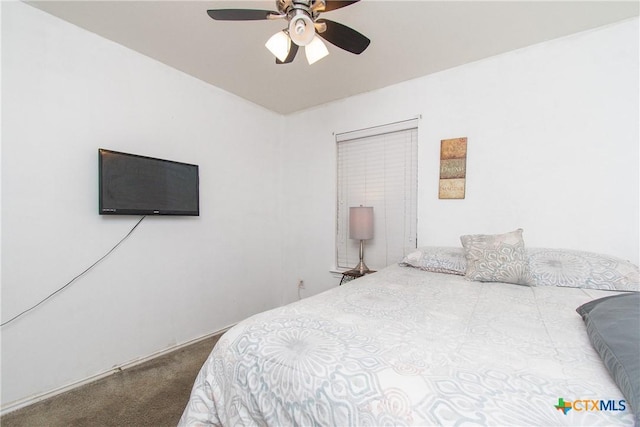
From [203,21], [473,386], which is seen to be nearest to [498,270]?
[473,386]

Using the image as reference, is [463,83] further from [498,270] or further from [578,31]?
[498,270]

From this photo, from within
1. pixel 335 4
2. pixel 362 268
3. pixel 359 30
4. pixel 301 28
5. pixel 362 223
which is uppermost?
pixel 359 30

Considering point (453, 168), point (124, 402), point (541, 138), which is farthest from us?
point (453, 168)

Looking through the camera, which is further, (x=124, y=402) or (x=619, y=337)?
(x=124, y=402)

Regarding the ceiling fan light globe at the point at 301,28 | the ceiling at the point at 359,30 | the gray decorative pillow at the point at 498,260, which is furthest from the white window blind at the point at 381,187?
the ceiling fan light globe at the point at 301,28

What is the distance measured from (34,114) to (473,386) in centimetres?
266

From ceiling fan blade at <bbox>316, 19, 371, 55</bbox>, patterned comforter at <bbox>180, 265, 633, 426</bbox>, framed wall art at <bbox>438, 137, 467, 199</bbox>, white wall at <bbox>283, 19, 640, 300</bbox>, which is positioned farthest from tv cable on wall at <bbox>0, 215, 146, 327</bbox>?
framed wall art at <bbox>438, 137, 467, 199</bbox>

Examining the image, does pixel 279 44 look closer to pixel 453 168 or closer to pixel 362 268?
pixel 453 168

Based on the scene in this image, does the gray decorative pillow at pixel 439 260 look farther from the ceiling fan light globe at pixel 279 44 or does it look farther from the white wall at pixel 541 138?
the ceiling fan light globe at pixel 279 44

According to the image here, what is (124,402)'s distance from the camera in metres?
1.74

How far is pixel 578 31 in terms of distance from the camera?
2.03 meters

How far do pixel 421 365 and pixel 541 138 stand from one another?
7.30 feet

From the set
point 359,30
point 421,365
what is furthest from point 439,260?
point 359,30

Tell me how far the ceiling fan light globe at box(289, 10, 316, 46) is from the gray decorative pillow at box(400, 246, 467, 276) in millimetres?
1736
